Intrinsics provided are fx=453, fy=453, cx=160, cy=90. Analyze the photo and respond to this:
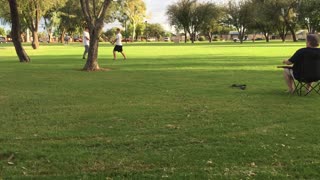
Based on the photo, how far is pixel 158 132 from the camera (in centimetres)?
701

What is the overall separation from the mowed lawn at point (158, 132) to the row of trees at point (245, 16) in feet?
243

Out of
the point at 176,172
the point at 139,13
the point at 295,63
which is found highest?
the point at 139,13

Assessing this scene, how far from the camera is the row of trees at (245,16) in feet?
276

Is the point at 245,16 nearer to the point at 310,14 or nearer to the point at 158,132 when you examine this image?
the point at 310,14

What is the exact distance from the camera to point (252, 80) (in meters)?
13.9

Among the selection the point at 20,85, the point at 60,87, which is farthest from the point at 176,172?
the point at 20,85

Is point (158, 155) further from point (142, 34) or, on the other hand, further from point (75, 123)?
point (142, 34)

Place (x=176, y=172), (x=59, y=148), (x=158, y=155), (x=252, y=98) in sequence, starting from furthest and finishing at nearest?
(x=252, y=98)
(x=59, y=148)
(x=158, y=155)
(x=176, y=172)

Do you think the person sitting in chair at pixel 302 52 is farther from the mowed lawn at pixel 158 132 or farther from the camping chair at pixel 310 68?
the mowed lawn at pixel 158 132

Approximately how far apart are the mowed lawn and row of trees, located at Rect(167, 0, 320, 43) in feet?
243

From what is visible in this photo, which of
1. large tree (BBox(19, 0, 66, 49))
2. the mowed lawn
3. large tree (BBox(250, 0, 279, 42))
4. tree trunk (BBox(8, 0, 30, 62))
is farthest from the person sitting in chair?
large tree (BBox(250, 0, 279, 42))

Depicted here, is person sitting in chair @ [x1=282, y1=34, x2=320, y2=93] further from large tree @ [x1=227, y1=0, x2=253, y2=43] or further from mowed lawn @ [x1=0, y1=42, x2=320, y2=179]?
large tree @ [x1=227, y1=0, x2=253, y2=43]

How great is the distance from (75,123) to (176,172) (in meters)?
3.09

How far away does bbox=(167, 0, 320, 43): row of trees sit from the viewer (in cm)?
8425
